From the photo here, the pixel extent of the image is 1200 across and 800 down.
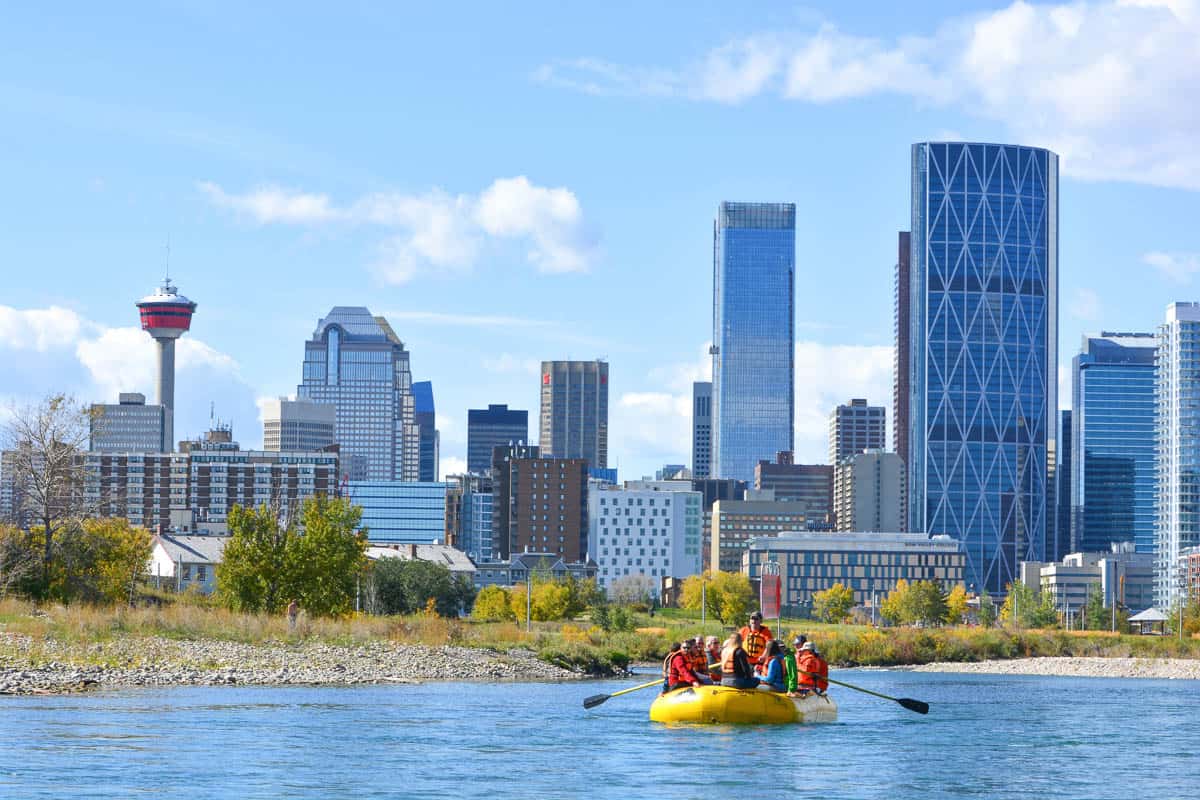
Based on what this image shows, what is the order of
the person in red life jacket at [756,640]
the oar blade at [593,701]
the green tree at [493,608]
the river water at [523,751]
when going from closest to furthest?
the river water at [523,751]
the person in red life jacket at [756,640]
the oar blade at [593,701]
the green tree at [493,608]

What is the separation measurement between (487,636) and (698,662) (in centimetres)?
4597

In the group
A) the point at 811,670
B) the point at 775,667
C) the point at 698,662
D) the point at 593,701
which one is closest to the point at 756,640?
the point at 811,670

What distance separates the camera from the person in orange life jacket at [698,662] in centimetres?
5738

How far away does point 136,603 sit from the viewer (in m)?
96.1

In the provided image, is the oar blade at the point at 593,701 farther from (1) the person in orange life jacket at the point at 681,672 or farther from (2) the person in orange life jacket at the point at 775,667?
(2) the person in orange life jacket at the point at 775,667

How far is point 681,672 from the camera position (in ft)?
188

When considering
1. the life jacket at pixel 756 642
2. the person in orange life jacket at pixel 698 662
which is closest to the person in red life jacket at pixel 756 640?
the life jacket at pixel 756 642

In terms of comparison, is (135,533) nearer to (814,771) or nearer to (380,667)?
(380,667)

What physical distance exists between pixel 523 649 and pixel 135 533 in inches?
2113

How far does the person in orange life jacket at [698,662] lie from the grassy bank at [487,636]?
25618 millimetres

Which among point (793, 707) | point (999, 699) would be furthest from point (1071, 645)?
point (793, 707)

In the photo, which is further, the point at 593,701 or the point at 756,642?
the point at 593,701

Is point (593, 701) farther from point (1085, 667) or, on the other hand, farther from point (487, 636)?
point (1085, 667)

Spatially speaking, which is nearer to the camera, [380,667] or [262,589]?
[380,667]
